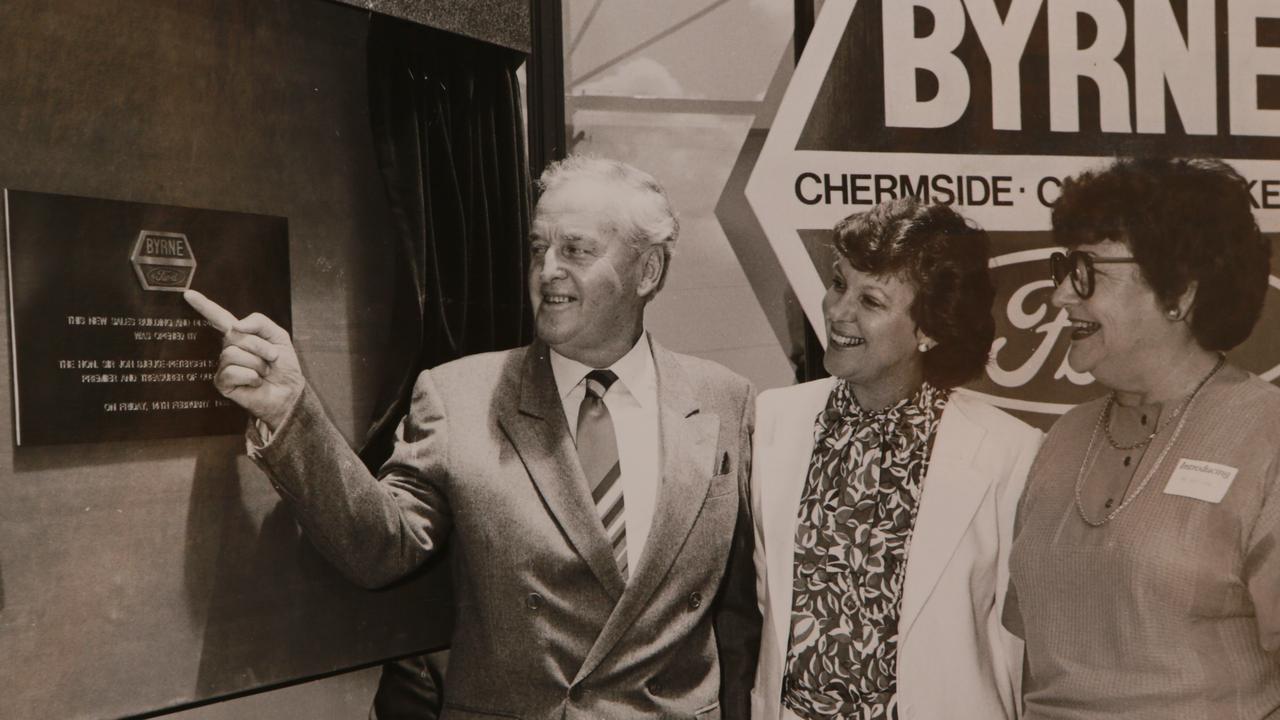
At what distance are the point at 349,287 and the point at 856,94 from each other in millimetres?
1460

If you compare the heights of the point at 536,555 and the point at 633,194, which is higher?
the point at 633,194

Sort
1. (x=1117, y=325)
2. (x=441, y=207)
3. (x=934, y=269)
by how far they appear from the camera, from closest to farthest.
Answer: (x=1117, y=325)
(x=934, y=269)
(x=441, y=207)

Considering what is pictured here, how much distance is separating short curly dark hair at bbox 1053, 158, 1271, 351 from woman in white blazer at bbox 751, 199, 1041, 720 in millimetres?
369

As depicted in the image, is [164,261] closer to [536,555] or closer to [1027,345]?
[536,555]

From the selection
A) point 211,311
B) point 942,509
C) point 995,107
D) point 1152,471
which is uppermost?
point 995,107

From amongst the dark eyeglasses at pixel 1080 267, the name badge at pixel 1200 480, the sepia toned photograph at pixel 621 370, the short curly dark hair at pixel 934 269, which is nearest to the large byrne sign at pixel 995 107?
the sepia toned photograph at pixel 621 370

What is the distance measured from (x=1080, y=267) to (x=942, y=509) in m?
0.58

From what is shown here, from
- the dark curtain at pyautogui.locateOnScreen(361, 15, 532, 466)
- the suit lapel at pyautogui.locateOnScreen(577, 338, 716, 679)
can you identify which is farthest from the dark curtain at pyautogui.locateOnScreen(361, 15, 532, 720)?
the suit lapel at pyautogui.locateOnScreen(577, 338, 716, 679)

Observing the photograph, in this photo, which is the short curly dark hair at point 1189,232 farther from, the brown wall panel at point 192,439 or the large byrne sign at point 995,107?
the brown wall panel at point 192,439

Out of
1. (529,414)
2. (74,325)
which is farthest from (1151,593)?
(74,325)

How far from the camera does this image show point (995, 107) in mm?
2988

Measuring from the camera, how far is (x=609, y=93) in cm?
303

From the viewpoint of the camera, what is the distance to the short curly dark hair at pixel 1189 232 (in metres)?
2.12

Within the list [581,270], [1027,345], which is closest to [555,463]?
[581,270]
